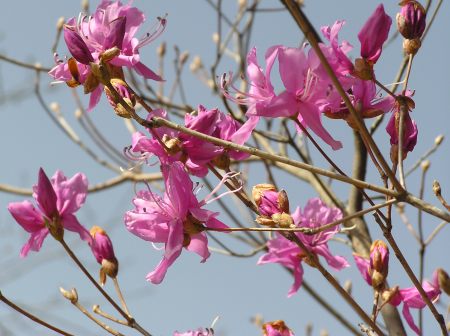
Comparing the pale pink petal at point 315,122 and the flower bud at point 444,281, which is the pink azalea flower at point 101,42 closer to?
the pale pink petal at point 315,122

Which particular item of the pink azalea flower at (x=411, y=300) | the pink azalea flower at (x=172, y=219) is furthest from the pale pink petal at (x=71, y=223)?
the pink azalea flower at (x=411, y=300)

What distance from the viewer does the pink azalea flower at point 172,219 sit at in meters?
1.33

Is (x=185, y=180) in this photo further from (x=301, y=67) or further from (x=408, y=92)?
(x=408, y=92)

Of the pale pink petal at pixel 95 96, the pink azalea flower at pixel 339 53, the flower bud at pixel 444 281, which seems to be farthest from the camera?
the flower bud at pixel 444 281

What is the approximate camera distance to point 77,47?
124 centimetres

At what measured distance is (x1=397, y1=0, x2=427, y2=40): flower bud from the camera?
4.54 ft

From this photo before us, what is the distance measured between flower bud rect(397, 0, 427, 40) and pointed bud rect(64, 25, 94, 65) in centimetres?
59

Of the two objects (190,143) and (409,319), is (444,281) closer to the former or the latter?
(409,319)

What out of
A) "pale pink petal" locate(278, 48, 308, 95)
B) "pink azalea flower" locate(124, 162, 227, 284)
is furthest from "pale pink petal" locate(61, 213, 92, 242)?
"pale pink petal" locate(278, 48, 308, 95)

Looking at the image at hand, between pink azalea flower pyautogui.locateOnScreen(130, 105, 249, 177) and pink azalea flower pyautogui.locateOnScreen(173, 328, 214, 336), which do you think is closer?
pink azalea flower pyautogui.locateOnScreen(130, 105, 249, 177)

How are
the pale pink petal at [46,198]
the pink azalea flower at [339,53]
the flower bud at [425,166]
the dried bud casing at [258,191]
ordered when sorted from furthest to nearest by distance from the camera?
the flower bud at [425,166]
the pale pink petal at [46,198]
the dried bud casing at [258,191]
the pink azalea flower at [339,53]

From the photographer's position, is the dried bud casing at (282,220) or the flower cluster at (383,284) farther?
the flower cluster at (383,284)

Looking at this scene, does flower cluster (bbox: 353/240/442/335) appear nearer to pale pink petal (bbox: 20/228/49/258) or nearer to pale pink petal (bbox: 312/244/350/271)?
pale pink petal (bbox: 312/244/350/271)

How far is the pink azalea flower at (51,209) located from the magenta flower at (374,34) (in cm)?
71
